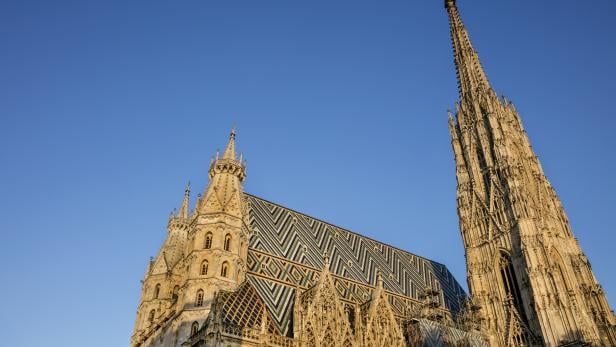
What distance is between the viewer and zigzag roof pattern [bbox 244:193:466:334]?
94.0 feet

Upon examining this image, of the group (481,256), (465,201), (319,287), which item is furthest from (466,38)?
(319,287)

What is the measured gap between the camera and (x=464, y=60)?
48812mm

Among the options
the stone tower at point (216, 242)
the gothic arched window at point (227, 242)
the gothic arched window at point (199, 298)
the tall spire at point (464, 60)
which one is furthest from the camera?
the tall spire at point (464, 60)

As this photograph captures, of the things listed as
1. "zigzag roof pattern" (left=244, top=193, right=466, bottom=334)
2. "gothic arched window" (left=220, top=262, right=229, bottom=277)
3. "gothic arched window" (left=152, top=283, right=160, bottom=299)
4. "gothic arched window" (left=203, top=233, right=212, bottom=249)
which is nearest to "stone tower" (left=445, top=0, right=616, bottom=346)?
"zigzag roof pattern" (left=244, top=193, right=466, bottom=334)

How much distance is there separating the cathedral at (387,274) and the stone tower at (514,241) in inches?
3.4

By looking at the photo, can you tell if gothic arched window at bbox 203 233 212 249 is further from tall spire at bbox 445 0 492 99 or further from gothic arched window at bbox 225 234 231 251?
tall spire at bbox 445 0 492 99

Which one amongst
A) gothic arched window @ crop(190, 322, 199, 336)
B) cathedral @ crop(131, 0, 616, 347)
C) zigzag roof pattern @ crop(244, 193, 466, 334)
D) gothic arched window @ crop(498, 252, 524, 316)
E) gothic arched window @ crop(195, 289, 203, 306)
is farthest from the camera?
gothic arched window @ crop(498, 252, 524, 316)

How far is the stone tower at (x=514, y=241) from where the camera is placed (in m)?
30.8

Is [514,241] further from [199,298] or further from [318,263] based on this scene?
[199,298]

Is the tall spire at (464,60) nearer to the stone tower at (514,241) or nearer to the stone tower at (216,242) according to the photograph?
the stone tower at (514,241)

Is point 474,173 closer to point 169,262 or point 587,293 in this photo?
point 587,293

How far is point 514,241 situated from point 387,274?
9341 mm

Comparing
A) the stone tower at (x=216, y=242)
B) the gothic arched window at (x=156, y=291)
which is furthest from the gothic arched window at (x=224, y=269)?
the gothic arched window at (x=156, y=291)

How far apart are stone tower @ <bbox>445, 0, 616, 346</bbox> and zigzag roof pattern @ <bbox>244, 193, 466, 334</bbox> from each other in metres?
4.78
